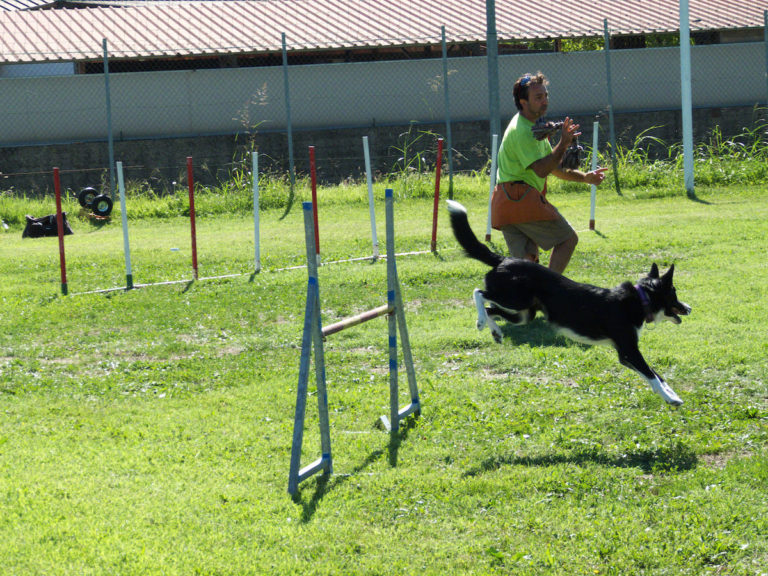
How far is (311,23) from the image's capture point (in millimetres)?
21594

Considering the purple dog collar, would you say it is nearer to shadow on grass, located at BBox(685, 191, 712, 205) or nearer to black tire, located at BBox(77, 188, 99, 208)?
shadow on grass, located at BBox(685, 191, 712, 205)

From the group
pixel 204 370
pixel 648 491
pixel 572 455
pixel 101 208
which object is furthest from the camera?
pixel 101 208

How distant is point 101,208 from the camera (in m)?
15.0

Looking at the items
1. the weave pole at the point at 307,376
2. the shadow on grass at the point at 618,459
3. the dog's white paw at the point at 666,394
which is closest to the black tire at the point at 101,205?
the weave pole at the point at 307,376

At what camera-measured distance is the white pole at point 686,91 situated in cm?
1448

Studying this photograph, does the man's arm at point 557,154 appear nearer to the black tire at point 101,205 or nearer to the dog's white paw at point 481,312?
the dog's white paw at point 481,312

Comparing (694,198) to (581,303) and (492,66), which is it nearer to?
(492,66)

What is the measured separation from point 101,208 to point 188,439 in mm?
10613

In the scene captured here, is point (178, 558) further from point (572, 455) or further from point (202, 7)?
point (202, 7)

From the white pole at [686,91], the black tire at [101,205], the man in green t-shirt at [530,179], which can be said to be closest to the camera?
the man in green t-shirt at [530,179]

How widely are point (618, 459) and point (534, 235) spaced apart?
2518mm

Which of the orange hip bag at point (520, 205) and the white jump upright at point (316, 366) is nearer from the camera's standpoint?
the white jump upright at point (316, 366)

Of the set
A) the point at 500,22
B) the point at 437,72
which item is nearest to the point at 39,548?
the point at 437,72

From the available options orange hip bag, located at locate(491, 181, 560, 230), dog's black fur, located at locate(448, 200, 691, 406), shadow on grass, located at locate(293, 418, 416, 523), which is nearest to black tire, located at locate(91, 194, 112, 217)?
orange hip bag, located at locate(491, 181, 560, 230)
